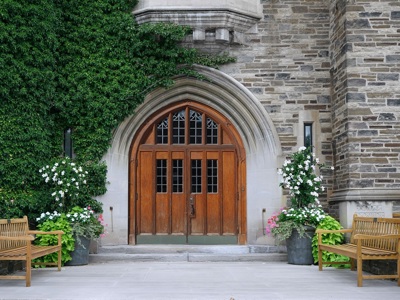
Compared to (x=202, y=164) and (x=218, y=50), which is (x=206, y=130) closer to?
(x=202, y=164)

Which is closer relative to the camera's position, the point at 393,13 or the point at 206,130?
the point at 393,13

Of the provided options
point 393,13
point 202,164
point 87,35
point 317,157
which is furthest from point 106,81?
point 393,13

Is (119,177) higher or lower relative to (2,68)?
lower

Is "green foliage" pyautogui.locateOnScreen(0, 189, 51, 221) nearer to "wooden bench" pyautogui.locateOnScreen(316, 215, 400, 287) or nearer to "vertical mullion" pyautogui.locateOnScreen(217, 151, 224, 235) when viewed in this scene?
"vertical mullion" pyautogui.locateOnScreen(217, 151, 224, 235)

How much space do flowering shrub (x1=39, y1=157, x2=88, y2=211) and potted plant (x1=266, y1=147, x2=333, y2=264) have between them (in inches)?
133

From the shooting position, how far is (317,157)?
10.9m

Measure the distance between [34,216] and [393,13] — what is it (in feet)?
22.9

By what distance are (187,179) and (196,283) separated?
4073 mm

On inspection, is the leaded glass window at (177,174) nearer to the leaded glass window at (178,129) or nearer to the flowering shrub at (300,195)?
the leaded glass window at (178,129)

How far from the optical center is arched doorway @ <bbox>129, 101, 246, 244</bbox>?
11117mm

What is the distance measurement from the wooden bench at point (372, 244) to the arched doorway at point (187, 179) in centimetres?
284

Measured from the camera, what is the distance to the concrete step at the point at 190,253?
33.0ft

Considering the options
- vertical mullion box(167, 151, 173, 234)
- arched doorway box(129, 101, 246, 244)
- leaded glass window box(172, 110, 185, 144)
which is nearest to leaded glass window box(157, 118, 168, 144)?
arched doorway box(129, 101, 246, 244)

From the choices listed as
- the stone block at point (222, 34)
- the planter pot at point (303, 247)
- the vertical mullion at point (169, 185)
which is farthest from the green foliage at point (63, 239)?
the stone block at point (222, 34)
